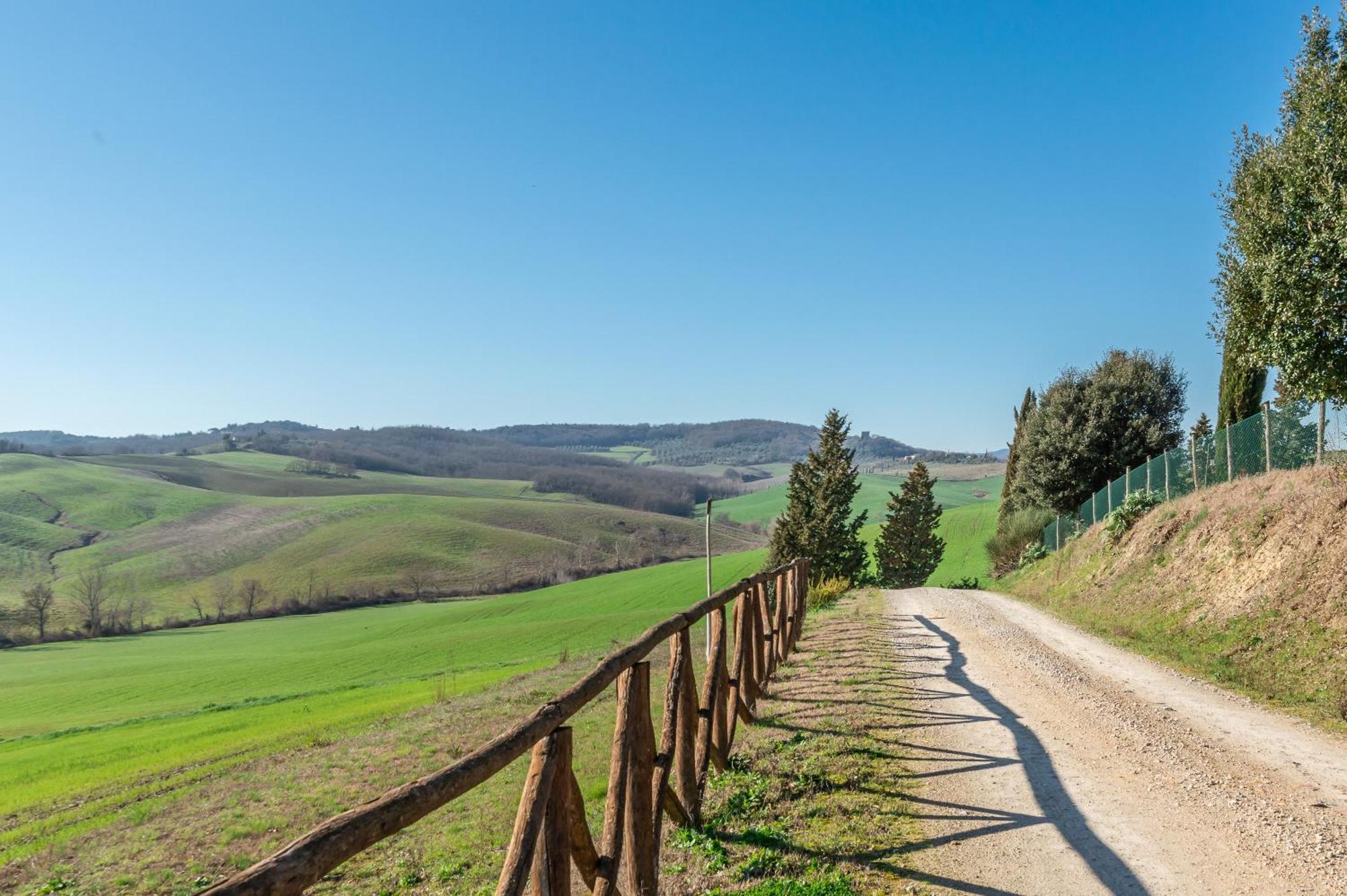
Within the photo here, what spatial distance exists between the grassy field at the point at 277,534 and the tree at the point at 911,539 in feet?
160

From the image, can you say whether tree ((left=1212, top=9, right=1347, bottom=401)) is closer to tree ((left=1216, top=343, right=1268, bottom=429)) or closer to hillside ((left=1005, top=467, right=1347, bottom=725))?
hillside ((left=1005, top=467, right=1347, bottom=725))

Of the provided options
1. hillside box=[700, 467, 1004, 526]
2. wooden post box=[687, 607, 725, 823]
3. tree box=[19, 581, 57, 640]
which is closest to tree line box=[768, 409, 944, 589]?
wooden post box=[687, 607, 725, 823]

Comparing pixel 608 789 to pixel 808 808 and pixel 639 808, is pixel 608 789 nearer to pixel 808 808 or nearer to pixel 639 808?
pixel 639 808

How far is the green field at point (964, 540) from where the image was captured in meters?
59.3

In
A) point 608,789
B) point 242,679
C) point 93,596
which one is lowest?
point 242,679

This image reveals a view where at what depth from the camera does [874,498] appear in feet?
423

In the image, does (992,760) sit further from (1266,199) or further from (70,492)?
(70,492)

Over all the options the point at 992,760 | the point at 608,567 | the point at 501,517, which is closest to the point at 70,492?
the point at 501,517

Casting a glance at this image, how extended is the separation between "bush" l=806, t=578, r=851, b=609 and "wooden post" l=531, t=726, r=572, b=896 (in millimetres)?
Result: 21941

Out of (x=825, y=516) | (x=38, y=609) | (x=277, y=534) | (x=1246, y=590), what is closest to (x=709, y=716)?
(x=1246, y=590)

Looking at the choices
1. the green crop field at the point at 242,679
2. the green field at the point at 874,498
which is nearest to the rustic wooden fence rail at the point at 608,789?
the green crop field at the point at 242,679

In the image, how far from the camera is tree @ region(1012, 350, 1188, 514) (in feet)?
116

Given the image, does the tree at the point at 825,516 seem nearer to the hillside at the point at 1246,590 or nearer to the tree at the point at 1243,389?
the tree at the point at 1243,389

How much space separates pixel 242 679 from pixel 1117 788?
4915 centimetres
